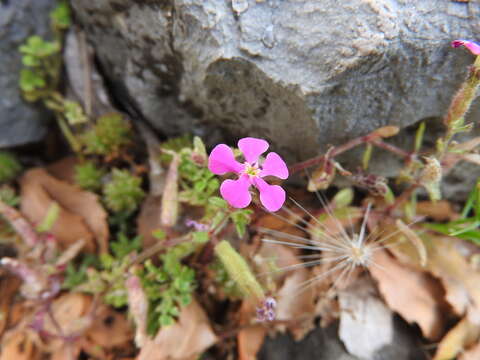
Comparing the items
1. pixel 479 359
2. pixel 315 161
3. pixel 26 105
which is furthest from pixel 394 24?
pixel 26 105

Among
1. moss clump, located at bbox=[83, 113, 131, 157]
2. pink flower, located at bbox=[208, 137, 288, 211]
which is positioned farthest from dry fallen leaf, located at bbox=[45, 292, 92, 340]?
pink flower, located at bbox=[208, 137, 288, 211]

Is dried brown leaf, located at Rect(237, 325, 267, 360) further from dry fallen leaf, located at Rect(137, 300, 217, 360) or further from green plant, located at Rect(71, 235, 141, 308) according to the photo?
green plant, located at Rect(71, 235, 141, 308)

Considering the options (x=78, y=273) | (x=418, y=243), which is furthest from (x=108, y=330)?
(x=418, y=243)

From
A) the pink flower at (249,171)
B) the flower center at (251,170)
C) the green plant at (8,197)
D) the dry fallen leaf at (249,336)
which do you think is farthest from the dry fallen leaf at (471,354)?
the green plant at (8,197)

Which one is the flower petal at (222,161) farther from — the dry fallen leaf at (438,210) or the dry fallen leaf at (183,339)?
the dry fallen leaf at (438,210)

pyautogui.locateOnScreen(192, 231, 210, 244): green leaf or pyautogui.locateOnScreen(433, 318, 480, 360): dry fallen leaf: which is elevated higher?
pyautogui.locateOnScreen(192, 231, 210, 244): green leaf

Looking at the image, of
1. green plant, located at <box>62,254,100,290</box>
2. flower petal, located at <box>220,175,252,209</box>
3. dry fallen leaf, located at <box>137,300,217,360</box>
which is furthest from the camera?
green plant, located at <box>62,254,100,290</box>

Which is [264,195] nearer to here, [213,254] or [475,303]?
[213,254]

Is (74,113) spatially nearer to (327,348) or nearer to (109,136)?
(109,136)
